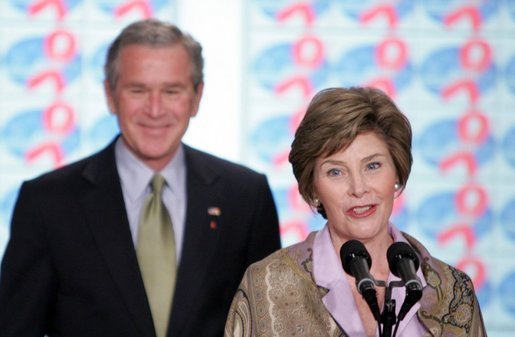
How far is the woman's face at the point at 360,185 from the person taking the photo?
9.46ft

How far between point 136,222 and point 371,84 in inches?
61.4

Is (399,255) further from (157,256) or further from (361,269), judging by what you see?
(157,256)

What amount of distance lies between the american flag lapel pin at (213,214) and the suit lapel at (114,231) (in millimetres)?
245

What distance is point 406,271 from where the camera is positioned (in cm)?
237

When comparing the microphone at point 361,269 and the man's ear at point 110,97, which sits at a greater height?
the man's ear at point 110,97

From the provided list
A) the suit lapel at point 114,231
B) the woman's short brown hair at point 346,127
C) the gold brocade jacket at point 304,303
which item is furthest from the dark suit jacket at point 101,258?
the woman's short brown hair at point 346,127

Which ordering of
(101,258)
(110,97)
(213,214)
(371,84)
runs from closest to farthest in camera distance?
(101,258) → (213,214) → (110,97) → (371,84)

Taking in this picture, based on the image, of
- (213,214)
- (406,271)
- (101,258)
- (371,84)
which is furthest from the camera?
(371,84)

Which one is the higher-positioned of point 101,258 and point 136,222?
point 136,222

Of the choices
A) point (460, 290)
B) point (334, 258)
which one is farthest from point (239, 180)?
point (460, 290)

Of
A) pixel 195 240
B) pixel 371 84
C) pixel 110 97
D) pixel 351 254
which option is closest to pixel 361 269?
pixel 351 254

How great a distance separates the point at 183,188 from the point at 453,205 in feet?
5.04

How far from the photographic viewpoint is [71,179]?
11.2ft

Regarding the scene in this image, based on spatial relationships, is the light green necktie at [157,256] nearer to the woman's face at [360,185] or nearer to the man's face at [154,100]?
the man's face at [154,100]
